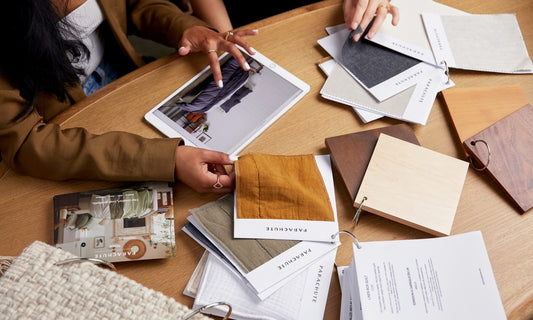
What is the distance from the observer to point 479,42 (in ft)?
3.70

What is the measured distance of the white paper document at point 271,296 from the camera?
31.0 inches

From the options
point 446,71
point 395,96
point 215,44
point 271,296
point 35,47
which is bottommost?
point 271,296

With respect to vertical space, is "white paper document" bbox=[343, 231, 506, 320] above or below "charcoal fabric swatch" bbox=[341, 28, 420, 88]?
below

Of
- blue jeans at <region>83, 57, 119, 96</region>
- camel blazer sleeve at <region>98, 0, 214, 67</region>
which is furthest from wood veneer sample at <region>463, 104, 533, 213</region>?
blue jeans at <region>83, 57, 119, 96</region>

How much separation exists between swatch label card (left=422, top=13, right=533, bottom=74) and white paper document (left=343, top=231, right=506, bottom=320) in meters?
0.46

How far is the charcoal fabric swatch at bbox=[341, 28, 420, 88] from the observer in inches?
41.9

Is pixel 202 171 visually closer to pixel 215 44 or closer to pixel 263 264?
pixel 263 264

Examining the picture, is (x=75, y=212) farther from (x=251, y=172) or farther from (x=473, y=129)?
(x=473, y=129)

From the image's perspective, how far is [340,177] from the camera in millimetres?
945

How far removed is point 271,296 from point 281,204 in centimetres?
18

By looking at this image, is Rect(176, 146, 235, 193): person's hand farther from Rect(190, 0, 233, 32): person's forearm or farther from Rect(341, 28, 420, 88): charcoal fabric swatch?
Rect(190, 0, 233, 32): person's forearm

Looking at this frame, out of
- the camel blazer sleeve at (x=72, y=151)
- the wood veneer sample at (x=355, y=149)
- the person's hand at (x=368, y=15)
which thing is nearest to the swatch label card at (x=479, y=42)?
the person's hand at (x=368, y=15)

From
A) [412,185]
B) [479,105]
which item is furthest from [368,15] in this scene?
[412,185]

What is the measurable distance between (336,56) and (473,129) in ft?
1.16
